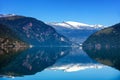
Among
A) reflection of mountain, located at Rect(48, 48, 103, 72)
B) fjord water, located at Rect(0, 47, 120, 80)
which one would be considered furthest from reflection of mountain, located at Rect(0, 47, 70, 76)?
reflection of mountain, located at Rect(48, 48, 103, 72)

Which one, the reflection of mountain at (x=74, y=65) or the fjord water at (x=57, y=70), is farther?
the reflection of mountain at (x=74, y=65)

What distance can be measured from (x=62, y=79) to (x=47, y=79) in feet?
5.98

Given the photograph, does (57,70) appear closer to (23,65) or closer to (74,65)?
(23,65)

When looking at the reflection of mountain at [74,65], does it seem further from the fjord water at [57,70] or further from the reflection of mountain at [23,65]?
the reflection of mountain at [23,65]

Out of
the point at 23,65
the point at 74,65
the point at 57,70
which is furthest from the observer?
the point at 74,65

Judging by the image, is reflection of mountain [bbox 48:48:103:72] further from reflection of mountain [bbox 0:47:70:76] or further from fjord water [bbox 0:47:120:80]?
reflection of mountain [bbox 0:47:70:76]

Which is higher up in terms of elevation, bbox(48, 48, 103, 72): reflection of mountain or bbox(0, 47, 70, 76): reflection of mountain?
bbox(0, 47, 70, 76): reflection of mountain

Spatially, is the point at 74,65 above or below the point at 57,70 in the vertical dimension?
below

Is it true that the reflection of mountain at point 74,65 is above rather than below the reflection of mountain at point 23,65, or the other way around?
below

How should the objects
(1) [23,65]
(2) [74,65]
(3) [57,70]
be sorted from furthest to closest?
(2) [74,65]
(1) [23,65]
(3) [57,70]

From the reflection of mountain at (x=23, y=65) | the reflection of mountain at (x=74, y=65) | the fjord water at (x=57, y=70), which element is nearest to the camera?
the fjord water at (x=57, y=70)

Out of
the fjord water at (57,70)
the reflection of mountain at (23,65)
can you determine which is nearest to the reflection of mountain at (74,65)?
the fjord water at (57,70)

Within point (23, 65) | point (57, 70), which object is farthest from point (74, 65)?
point (57, 70)

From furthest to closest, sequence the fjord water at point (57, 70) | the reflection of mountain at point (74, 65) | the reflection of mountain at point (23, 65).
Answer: the reflection of mountain at point (74, 65) → the reflection of mountain at point (23, 65) → the fjord water at point (57, 70)
